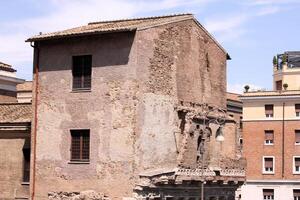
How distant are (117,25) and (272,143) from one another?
25.9m

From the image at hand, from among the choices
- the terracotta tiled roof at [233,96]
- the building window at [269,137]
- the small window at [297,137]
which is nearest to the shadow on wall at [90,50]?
the small window at [297,137]

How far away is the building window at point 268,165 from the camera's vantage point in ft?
181

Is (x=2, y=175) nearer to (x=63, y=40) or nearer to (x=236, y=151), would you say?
(x=63, y=40)

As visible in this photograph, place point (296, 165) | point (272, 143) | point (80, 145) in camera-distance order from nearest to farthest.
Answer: point (80, 145)
point (296, 165)
point (272, 143)

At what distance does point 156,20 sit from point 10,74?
50.8ft

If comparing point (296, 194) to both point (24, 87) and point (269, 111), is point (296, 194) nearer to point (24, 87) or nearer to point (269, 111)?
point (269, 111)

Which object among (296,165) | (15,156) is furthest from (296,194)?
(15,156)

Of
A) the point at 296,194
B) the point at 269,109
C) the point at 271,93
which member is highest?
the point at 271,93

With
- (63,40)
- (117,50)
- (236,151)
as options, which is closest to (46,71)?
(63,40)

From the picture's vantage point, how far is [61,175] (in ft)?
99.5

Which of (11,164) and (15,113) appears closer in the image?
(11,164)

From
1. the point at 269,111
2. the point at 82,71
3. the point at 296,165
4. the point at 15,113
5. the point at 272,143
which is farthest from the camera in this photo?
the point at 269,111

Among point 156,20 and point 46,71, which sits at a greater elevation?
point 156,20

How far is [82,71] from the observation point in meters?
30.5
